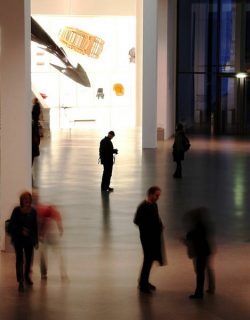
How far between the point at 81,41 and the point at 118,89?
3114 millimetres

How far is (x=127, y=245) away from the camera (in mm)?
13023

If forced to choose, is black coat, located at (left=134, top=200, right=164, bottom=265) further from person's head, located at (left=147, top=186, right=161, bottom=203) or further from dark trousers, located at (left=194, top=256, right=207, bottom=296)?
dark trousers, located at (left=194, top=256, right=207, bottom=296)

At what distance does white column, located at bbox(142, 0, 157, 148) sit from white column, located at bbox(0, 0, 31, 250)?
55.8ft

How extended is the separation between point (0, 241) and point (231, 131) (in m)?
29.9

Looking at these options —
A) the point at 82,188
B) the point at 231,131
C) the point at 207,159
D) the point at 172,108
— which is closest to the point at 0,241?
the point at 82,188

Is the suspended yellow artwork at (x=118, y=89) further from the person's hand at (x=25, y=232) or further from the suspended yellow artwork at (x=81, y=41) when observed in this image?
the person's hand at (x=25, y=232)

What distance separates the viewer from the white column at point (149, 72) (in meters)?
29.6

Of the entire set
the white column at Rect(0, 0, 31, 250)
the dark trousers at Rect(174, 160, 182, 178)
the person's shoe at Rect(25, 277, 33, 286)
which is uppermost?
the white column at Rect(0, 0, 31, 250)

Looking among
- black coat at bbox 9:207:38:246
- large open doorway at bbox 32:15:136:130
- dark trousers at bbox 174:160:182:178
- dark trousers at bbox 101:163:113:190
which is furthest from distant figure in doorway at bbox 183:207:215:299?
large open doorway at bbox 32:15:136:130

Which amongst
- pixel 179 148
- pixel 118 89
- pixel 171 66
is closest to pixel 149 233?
pixel 179 148

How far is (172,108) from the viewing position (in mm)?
38719

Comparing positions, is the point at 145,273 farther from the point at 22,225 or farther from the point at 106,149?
the point at 106,149

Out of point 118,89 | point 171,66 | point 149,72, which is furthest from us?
point 118,89

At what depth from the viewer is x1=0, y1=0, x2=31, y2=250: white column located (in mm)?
12609
